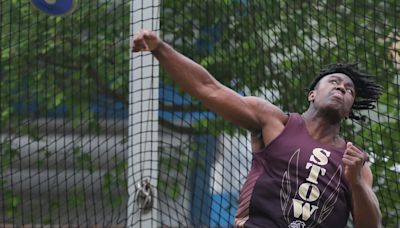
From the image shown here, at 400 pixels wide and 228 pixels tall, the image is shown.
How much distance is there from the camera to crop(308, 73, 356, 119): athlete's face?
4.55m

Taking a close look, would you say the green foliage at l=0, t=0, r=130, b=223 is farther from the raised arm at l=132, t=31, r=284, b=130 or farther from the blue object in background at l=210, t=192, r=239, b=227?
the raised arm at l=132, t=31, r=284, b=130

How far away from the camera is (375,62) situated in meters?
7.51

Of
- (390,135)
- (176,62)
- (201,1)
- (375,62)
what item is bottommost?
(176,62)

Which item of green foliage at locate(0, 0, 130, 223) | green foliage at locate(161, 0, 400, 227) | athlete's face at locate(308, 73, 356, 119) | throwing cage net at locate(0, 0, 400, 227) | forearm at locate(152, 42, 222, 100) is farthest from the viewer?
green foliage at locate(0, 0, 130, 223)

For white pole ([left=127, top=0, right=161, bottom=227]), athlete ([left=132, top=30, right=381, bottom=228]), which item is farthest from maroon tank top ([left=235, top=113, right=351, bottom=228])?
white pole ([left=127, top=0, right=161, bottom=227])

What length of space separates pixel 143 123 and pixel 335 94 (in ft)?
6.28

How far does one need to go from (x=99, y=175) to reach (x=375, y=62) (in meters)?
3.11

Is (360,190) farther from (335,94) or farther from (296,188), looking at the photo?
(335,94)

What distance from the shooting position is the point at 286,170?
435cm

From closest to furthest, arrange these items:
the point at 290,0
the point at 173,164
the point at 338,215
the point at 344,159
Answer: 1. the point at 344,159
2. the point at 338,215
3. the point at 290,0
4. the point at 173,164

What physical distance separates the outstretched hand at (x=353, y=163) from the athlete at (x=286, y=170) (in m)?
0.01

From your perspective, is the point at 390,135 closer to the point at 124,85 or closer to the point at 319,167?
the point at 124,85

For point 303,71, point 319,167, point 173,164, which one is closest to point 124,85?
point 173,164

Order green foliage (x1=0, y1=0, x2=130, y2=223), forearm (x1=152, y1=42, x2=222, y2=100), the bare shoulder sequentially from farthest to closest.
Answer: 1. green foliage (x1=0, y1=0, x2=130, y2=223)
2. the bare shoulder
3. forearm (x1=152, y1=42, x2=222, y2=100)
